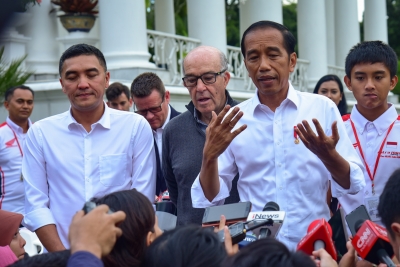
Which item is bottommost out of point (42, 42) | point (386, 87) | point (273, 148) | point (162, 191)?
point (162, 191)

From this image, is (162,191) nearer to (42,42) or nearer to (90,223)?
(90,223)

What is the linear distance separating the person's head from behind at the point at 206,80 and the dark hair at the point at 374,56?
867mm

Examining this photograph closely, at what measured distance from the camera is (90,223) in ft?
8.00

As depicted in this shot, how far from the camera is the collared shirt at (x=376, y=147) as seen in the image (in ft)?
14.4

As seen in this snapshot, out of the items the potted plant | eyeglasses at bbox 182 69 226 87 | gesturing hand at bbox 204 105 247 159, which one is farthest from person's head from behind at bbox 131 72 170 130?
the potted plant

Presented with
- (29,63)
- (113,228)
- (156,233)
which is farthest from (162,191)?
(29,63)

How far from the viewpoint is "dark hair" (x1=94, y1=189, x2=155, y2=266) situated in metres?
2.73

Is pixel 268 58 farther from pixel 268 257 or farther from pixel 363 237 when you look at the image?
pixel 268 257

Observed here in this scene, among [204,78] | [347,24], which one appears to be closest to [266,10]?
[347,24]

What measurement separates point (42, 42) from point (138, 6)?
209 cm

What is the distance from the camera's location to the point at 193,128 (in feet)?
15.9

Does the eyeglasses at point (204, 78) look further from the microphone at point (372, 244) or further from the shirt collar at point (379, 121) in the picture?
the microphone at point (372, 244)

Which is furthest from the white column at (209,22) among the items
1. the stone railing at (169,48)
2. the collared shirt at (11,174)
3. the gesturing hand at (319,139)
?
the gesturing hand at (319,139)

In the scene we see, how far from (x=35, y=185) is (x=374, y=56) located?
2.28 metres
